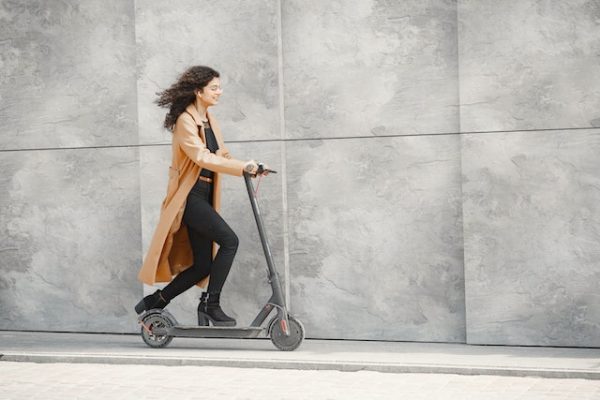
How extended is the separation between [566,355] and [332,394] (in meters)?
1.90

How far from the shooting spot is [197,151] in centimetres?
825

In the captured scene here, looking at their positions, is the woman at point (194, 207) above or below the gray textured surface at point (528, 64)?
below

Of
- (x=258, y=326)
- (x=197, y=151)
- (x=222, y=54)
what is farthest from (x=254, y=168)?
(x=222, y=54)

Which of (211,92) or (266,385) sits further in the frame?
(211,92)

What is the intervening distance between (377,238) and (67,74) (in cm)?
299

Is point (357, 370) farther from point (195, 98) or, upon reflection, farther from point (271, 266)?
point (195, 98)

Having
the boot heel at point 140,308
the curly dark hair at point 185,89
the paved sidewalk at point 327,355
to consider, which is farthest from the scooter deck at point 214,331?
the curly dark hair at point 185,89

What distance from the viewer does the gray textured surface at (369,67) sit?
859 cm

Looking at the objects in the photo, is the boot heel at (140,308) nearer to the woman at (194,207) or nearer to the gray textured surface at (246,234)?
the woman at (194,207)

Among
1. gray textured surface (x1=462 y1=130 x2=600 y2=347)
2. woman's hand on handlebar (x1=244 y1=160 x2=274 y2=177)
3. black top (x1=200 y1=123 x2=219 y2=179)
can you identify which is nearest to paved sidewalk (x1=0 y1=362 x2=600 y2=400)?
gray textured surface (x1=462 y1=130 x2=600 y2=347)

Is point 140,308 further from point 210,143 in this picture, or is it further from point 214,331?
point 210,143

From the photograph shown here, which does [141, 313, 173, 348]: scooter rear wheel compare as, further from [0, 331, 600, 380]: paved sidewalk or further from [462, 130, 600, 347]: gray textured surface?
[462, 130, 600, 347]: gray textured surface

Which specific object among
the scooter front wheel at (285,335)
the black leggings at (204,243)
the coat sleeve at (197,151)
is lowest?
the scooter front wheel at (285,335)

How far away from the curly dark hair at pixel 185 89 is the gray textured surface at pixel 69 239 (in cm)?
112
